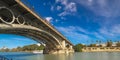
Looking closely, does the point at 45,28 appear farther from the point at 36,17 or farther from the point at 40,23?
the point at 36,17

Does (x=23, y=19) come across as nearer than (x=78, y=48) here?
Yes

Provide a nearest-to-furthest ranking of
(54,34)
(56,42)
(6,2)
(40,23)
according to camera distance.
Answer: (6,2) → (40,23) → (54,34) → (56,42)

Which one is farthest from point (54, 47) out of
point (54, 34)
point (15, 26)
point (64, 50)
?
point (15, 26)

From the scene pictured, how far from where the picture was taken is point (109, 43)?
534 ft

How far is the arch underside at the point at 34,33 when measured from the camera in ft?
138

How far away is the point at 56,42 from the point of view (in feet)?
266

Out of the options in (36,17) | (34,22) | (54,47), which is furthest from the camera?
(54,47)

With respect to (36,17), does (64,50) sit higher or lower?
lower

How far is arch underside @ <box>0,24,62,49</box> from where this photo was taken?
41969 millimetres

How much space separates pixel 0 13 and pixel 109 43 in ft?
440

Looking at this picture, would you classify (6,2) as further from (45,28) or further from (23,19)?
(45,28)

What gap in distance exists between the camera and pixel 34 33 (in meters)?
63.2

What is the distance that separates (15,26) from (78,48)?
87.0 meters

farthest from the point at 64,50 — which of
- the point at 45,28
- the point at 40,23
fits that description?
the point at 40,23
